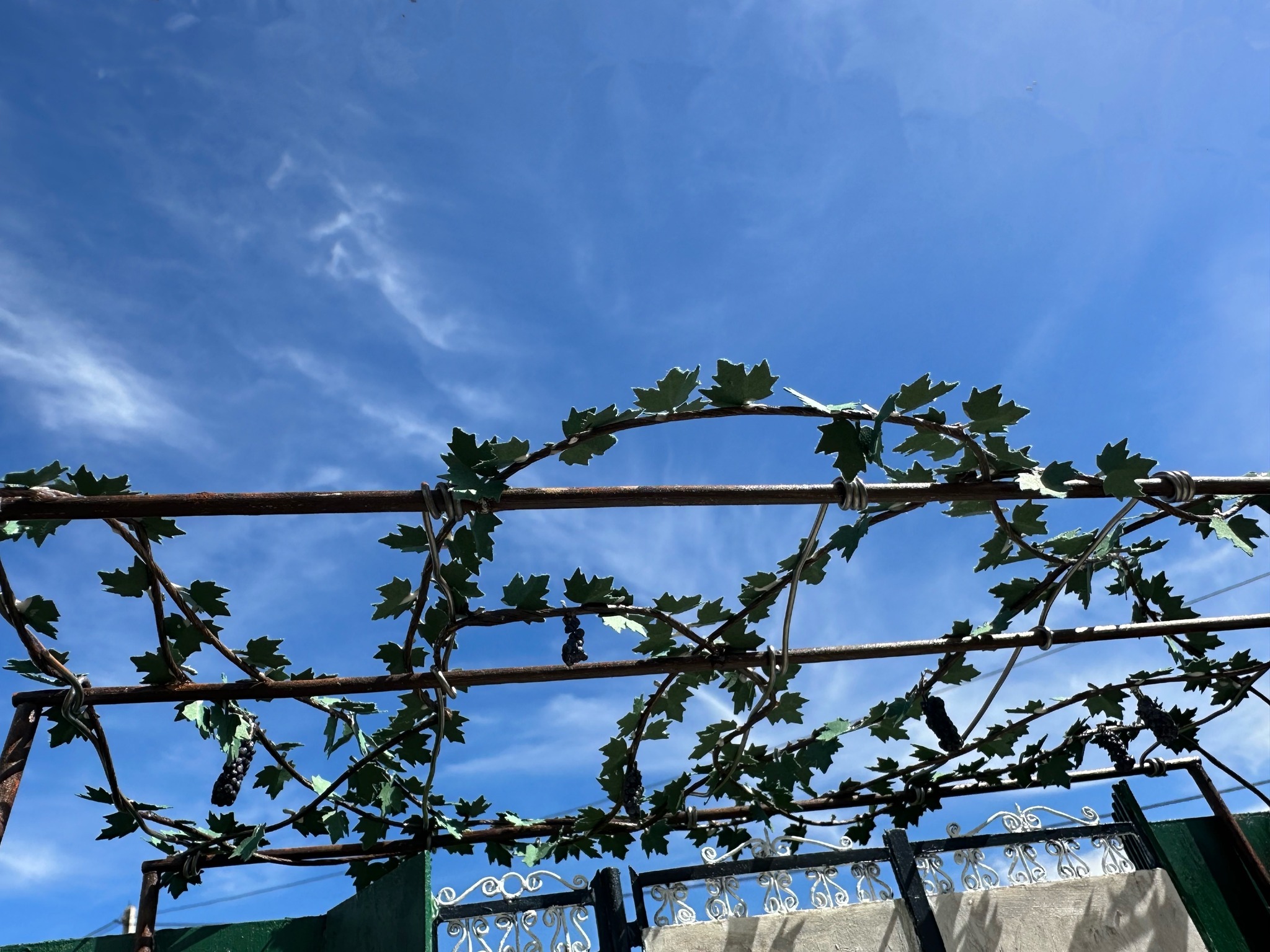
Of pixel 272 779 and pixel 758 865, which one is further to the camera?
pixel 758 865

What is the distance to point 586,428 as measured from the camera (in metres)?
2.11

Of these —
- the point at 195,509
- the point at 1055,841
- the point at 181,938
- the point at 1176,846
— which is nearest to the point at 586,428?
the point at 195,509

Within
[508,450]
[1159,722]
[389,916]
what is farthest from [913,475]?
[389,916]

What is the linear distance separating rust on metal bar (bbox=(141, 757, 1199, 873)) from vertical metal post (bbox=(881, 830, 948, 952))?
0.16 meters

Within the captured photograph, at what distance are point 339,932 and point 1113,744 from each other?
120 inches

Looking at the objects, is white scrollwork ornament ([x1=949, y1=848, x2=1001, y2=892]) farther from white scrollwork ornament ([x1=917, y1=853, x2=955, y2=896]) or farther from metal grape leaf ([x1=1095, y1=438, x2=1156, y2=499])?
metal grape leaf ([x1=1095, y1=438, x2=1156, y2=499])

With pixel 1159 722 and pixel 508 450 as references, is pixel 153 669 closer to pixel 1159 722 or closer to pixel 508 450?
pixel 508 450

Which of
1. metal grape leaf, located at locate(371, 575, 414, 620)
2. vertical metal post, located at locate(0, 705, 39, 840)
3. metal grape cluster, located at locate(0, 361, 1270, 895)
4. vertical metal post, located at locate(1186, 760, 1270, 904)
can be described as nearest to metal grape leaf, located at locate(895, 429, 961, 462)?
metal grape cluster, located at locate(0, 361, 1270, 895)

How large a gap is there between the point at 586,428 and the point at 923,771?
2364 millimetres

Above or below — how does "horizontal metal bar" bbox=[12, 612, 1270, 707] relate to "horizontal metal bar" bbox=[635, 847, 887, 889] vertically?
above

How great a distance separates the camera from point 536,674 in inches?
99.2

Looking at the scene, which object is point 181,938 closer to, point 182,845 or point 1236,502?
point 182,845

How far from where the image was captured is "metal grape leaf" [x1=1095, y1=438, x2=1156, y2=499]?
2254 millimetres

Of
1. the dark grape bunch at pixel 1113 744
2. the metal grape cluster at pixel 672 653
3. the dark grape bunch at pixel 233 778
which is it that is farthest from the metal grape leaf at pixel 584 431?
the dark grape bunch at pixel 1113 744
